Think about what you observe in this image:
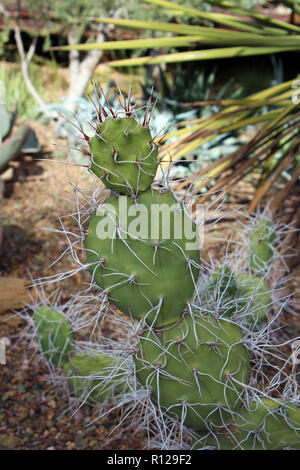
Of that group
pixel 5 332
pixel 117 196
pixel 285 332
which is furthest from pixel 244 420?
pixel 5 332

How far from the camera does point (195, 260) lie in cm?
124

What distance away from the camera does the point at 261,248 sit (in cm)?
195

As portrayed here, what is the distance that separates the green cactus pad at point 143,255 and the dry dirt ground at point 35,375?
0.14 m

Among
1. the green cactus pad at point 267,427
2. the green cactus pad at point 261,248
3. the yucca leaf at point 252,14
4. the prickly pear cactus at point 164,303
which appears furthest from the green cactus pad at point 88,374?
the yucca leaf at point 252,14

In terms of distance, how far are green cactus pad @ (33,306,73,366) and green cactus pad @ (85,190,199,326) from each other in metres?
0.62

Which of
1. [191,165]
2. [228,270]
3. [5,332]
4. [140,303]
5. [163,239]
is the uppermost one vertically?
[163,239]

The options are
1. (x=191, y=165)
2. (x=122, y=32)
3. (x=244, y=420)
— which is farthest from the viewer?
(x=122, y=32)

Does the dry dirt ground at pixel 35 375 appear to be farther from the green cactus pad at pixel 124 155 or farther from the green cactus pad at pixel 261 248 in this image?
the green cactus pad at pixel 261 248

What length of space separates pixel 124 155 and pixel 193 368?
21.4 inches

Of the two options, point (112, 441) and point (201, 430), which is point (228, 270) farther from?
point (112, 441)

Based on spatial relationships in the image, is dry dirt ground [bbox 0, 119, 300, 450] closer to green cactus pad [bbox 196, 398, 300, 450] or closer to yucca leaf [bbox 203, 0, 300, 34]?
green cactus pad [bbox 196, 398, 300, 450]

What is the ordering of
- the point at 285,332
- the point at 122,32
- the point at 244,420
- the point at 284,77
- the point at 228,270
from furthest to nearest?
the point at 122,32 → the point at 284,77 → the point at 285,332 → the point at 228,270 → the point at 244,420

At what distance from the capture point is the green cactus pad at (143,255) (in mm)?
1158

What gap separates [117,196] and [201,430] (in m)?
0.69
